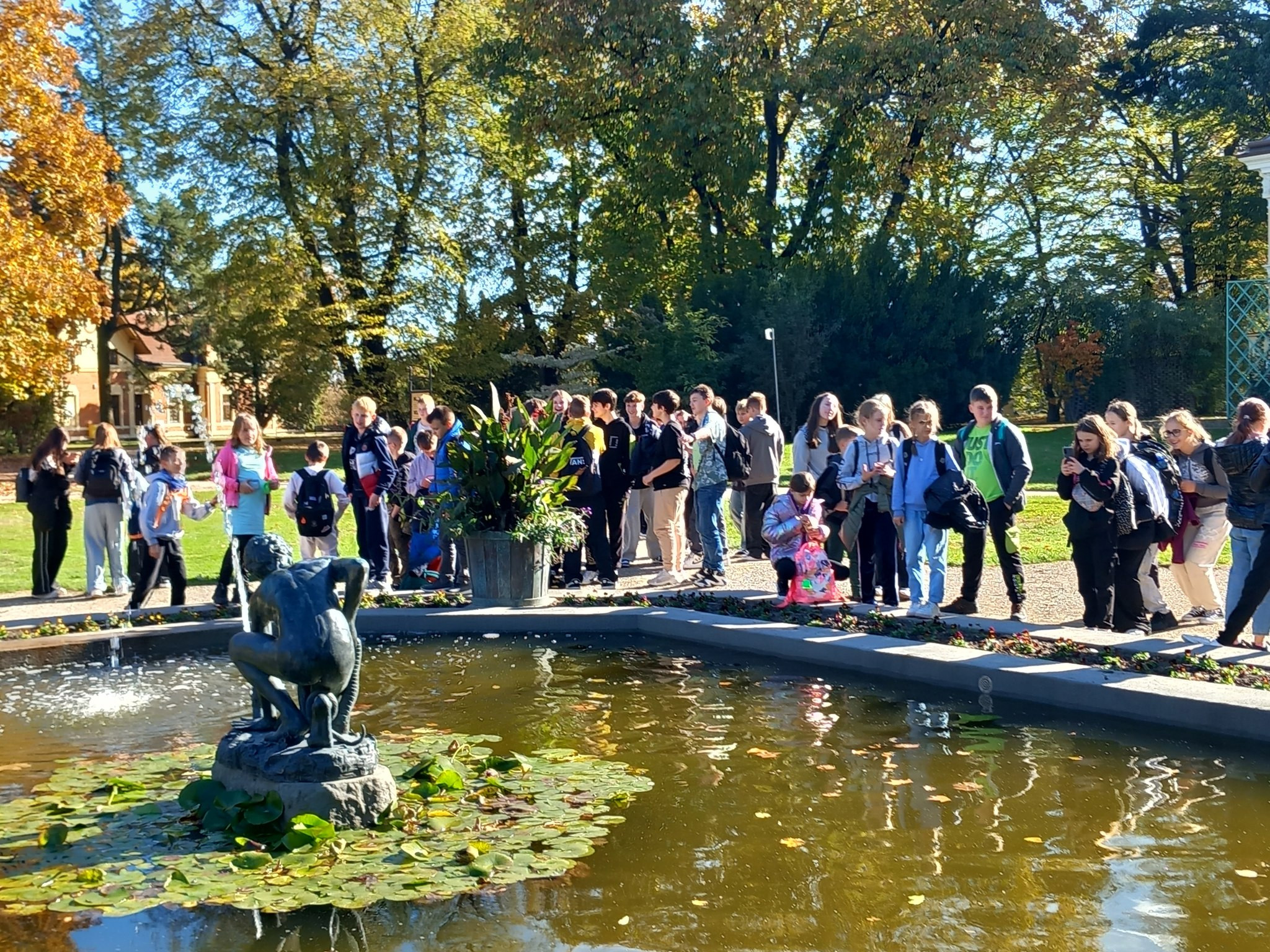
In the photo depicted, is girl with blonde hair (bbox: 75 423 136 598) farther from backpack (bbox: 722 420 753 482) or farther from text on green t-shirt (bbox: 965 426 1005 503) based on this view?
text on green t-shirt (bbox: 965 426 1005 503)

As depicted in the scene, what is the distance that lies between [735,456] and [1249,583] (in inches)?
205

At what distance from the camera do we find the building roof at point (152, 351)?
5959 centimetres

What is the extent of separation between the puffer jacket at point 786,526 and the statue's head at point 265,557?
17.1 ft

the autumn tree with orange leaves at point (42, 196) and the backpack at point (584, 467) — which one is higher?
the autumn tree with orange leaves at point (42, 196)

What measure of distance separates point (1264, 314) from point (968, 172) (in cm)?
2018

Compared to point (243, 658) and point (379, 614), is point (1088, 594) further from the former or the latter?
point (243, 658)

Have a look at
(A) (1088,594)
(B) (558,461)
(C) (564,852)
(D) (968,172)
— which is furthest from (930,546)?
(D) (968,172)

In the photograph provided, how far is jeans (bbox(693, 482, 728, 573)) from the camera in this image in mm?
12188

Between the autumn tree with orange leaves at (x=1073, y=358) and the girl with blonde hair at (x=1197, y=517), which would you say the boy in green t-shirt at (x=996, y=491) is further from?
the autumn tree with orange leaves at (x=1073, y=358)

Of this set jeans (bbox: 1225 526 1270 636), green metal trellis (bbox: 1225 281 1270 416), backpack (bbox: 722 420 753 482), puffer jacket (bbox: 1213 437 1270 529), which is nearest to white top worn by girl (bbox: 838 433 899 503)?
backpack (bbox: 722 420 753 482)

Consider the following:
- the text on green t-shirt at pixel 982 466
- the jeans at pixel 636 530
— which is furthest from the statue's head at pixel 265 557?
the jeans at pixel 636 530

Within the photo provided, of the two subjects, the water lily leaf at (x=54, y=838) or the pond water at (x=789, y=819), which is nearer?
the pond water at (x=789, y=819)

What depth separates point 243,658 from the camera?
19.1 feet

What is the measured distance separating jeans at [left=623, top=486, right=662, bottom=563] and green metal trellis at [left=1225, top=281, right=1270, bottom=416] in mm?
12644
